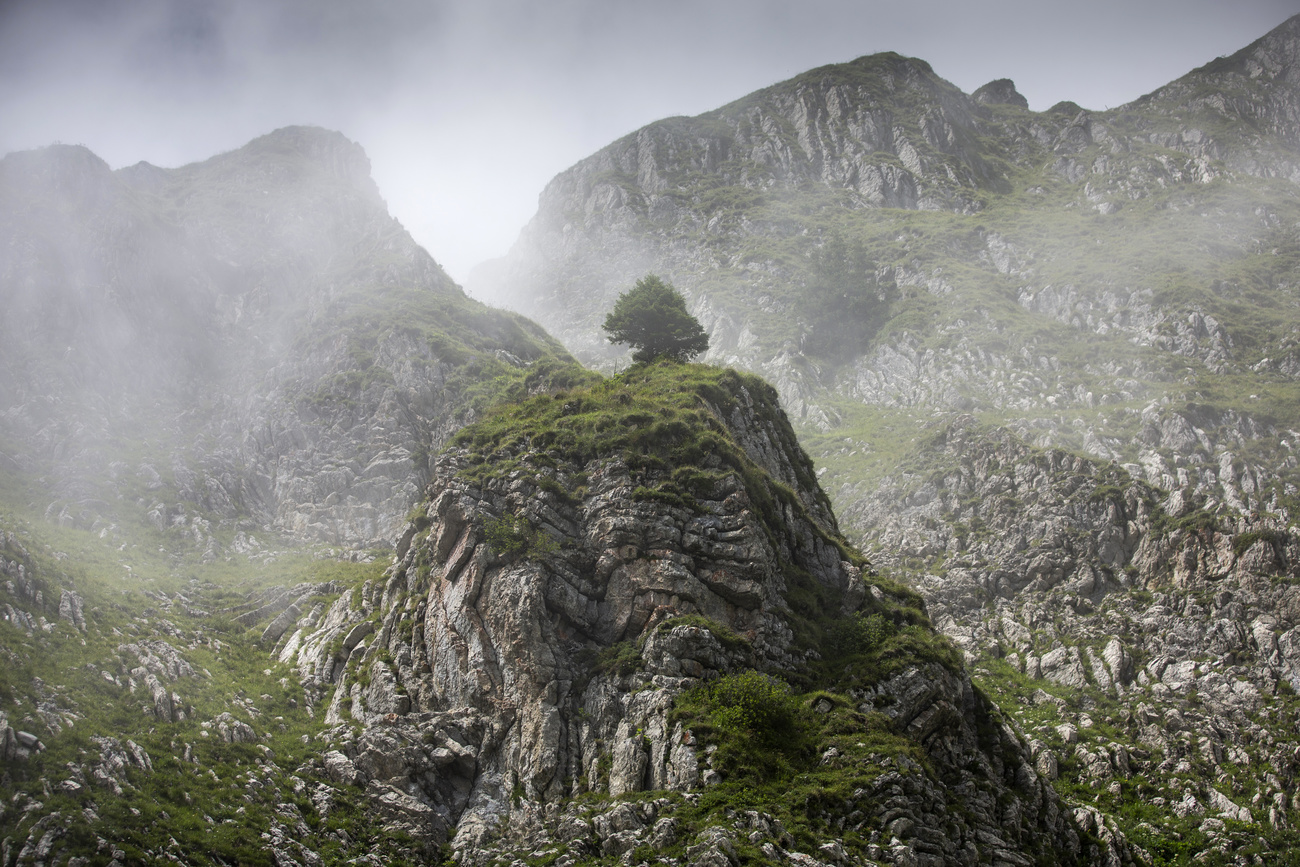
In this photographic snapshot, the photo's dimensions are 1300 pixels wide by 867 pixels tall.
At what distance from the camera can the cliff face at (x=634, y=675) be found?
30781mm

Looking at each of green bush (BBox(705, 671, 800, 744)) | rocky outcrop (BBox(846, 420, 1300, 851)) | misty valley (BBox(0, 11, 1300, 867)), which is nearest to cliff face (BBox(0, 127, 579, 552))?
misty valley (BBox(0, 11, 1300, 867))

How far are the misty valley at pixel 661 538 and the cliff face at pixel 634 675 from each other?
0.21m

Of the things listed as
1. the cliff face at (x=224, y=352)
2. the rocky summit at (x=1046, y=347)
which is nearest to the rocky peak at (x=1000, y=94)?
the rocky summit at (x=1046, y=347)

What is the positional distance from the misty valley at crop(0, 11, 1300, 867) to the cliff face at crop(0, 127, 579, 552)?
0.55 m

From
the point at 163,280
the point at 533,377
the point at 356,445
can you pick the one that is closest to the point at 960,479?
the point at 533,377

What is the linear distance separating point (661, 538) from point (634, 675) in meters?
7.31

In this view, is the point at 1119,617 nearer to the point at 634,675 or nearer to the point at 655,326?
the point at 634,675

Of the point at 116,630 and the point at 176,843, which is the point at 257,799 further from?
the point at 116,630

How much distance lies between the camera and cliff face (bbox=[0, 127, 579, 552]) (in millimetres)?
68625

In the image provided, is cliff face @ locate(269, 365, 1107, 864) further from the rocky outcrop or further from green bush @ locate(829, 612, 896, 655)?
the rocky outcrop

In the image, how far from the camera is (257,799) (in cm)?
3144

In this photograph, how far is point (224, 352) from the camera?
91438mm

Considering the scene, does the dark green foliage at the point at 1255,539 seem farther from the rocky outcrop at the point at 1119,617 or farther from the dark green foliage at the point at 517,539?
the dark green foliage at the point at 517,539

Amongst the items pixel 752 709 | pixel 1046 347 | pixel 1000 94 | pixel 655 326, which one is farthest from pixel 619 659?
pixel 1000 94
